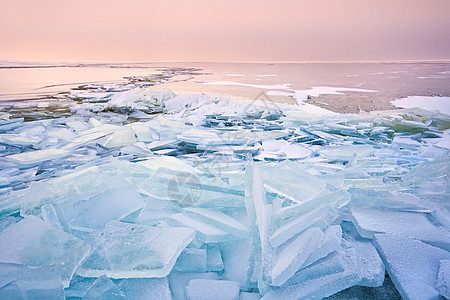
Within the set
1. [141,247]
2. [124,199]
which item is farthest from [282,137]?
[141,247]

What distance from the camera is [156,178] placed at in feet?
5.51

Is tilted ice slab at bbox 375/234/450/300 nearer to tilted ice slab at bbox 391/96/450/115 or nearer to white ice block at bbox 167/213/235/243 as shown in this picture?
white ice block at bbox 167/213/235/243

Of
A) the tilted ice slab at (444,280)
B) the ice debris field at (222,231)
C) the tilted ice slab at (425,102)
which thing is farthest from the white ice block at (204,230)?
the tilted ice slab at (425,102)

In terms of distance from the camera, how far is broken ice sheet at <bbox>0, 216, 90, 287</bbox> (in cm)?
105

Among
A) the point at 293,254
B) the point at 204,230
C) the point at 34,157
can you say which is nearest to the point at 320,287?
the point at 293,254

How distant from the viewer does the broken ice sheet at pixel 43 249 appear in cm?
105

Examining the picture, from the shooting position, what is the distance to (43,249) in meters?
1.10

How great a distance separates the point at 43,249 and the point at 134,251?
35 cm

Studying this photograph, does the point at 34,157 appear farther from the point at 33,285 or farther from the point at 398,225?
the point at 398,225

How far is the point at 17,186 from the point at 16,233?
111 centimetres

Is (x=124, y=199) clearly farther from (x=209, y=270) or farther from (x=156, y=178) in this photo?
(x=209, y=270)

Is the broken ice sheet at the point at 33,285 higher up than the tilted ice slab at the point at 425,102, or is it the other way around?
the broken ice sheet at the point at 33,285

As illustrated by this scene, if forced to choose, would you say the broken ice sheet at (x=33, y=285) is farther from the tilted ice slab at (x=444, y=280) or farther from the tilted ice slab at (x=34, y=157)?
the tilted ice slab at (x=34, y=157)

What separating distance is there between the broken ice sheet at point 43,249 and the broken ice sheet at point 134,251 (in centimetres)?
5
